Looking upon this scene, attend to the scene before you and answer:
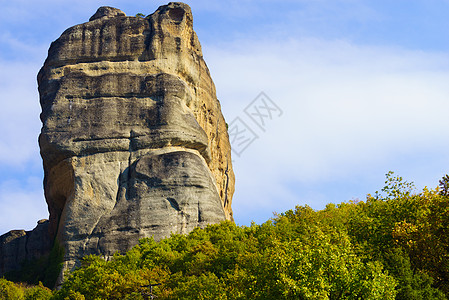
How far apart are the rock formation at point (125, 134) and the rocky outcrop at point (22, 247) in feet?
4.80

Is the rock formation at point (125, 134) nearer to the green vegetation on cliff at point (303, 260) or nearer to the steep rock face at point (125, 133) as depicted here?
the steep rock face at point (125, 133)

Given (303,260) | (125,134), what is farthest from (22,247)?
(303,260)

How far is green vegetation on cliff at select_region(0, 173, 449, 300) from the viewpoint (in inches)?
1043

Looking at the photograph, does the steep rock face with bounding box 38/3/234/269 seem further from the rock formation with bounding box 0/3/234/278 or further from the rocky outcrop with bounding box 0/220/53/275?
the rocky outcrop with bounding box 0/220/53/275

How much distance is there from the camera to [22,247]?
55.5 m

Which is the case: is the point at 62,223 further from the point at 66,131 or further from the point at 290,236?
the point at 290,236

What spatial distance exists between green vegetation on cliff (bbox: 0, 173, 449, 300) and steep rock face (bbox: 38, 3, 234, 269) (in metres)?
3.50

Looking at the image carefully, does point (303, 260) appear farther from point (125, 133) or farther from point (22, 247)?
point (22, 247)

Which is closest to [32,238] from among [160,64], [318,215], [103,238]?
[103,238]

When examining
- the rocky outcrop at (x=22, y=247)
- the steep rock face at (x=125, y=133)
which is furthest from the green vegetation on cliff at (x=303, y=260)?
the rocky outcrop at (x=22, y=247)

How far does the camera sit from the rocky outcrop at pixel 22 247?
54719 mm

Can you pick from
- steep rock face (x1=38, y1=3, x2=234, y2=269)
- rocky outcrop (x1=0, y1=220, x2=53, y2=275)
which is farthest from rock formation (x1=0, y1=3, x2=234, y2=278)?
rocky outcrop (x1=0, y1=220, x2=53, y2=275)

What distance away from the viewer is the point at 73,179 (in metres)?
49.2

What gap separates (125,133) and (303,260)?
26.0 meters
